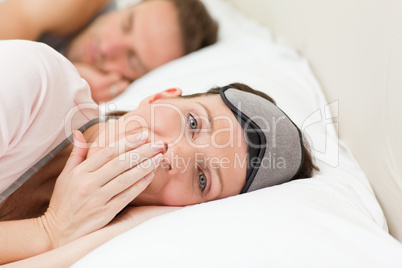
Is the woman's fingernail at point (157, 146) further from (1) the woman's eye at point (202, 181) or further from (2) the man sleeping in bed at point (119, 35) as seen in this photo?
(2) the man sleeping in bed at point (119, 35)

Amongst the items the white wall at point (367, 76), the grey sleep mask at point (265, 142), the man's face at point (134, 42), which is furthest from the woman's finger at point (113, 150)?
the man's face at point (134, 42)

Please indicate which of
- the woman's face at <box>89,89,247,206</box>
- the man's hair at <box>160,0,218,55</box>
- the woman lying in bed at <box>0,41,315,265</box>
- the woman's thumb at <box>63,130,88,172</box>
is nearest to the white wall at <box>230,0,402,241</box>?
the woman lying in bed at <box>0,41,315,265</box>

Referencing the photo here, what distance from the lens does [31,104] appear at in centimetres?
87

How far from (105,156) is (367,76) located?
0.72 meters

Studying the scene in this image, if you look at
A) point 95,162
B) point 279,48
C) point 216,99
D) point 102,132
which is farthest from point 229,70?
point 95,162

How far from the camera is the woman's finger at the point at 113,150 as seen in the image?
35.0 inches

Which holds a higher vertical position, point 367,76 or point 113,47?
point 367,76

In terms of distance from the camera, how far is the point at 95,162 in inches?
35.0

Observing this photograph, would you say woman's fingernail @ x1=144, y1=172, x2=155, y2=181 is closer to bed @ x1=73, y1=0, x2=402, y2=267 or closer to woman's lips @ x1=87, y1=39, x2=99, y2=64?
bed @ x1=73, y1=0, x2=402, y2=267

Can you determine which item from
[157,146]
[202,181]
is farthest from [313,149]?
[157,146]

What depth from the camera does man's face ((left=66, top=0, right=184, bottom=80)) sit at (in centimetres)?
178

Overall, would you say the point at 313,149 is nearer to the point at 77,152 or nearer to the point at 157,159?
the point at 157,159

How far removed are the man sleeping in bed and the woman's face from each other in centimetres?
78

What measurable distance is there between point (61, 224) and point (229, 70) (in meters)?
0.86
